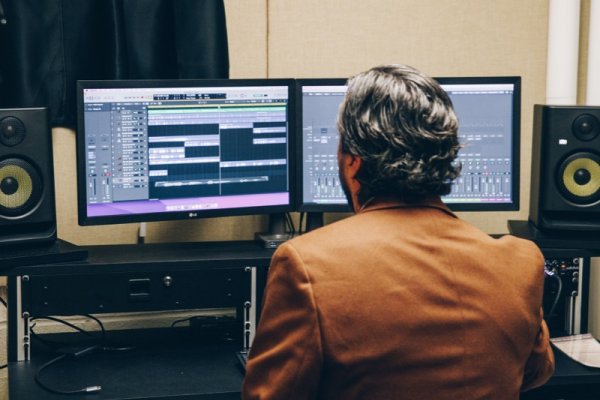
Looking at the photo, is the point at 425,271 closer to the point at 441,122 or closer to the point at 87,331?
the point at 441,122

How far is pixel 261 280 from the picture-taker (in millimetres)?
2414

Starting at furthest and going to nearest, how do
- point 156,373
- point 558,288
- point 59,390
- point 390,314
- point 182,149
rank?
point 558,288, point 182,149, point 156,373, point 59,390, point 390,314

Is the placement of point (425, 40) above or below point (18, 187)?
above

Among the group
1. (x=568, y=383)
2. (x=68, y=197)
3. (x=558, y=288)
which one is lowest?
(x=568, y=383)

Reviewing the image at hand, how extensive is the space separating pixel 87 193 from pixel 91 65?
1.57ft

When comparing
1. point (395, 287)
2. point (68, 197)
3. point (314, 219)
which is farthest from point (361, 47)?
point (395, 287)

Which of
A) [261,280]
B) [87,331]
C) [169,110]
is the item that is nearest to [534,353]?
[261,280]

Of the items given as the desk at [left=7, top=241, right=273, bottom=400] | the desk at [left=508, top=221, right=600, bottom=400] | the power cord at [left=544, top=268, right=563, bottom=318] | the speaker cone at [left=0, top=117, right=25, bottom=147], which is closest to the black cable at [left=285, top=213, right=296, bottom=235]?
the desk at [left=7, top=241, right=273, bottom=400]

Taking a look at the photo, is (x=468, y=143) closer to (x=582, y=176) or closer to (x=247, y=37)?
(x=582, y=176)

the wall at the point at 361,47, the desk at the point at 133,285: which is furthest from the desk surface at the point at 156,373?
the wall at the point at 361,47

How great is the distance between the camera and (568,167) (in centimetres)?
252

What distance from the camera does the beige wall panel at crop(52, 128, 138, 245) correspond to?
2676mm

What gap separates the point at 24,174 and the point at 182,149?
0.43 m

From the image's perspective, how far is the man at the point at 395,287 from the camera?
131 cm
